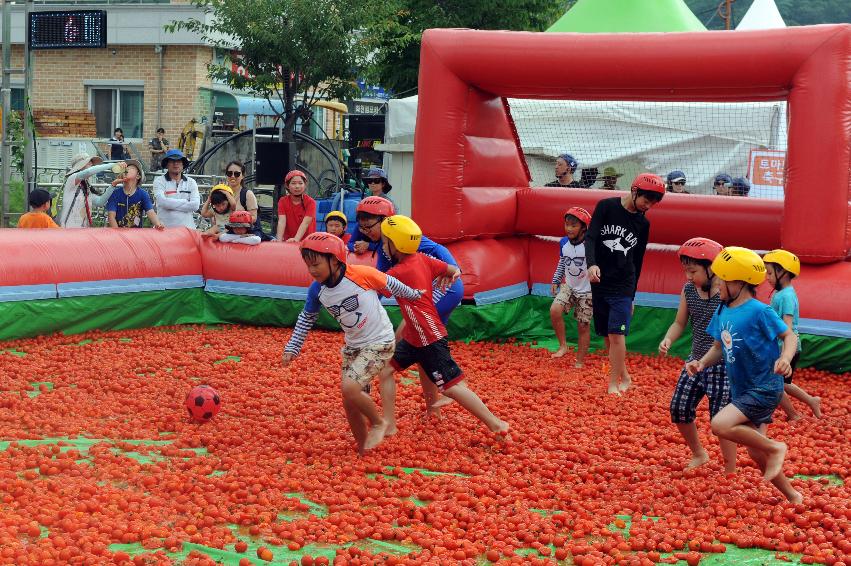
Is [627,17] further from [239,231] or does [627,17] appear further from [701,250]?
[701,250]

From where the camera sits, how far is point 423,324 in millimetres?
7395

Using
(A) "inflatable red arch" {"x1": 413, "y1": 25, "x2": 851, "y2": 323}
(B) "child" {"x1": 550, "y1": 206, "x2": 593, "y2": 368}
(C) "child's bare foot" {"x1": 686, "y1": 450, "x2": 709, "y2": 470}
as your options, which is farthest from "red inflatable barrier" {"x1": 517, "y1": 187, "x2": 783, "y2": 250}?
(C) "child's bare foot" {"x1": 686, "y1": 450, "x2": 709, "y2": 470}

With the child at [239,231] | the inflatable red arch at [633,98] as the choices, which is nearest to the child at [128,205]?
the child at [239,231]

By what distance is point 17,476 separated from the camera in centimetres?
630

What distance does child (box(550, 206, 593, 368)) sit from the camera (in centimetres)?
1045

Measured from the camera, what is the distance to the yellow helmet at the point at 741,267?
6.15 metres

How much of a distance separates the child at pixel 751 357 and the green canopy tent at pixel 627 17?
12246mm

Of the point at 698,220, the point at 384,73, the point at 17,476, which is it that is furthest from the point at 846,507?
the point at 384,73

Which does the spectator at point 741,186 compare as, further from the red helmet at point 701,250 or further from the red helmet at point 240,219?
the red helmet at point 701,250

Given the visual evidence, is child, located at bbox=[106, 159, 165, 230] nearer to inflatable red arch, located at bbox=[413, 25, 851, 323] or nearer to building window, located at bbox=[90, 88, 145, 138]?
inflatable red arch, located at bbox=[413, 25, 851, 323]

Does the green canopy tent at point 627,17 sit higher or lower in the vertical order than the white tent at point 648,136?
higher

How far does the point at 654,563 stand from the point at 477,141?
277 inches

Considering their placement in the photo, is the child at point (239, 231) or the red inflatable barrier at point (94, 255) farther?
the child at point (239, 231)

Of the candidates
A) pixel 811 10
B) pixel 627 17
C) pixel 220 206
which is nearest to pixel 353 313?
pixel 220 206
